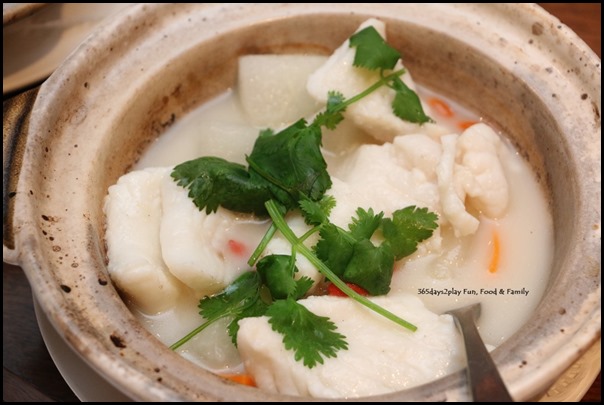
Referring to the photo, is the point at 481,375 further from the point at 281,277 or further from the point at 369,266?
the point at 281,277

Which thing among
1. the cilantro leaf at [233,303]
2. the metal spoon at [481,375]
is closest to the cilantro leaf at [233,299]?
the cilantro leaf at [233,303]

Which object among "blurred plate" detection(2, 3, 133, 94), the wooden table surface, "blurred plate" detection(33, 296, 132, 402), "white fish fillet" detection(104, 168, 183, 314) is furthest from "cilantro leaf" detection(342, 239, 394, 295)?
"blurred plate" detection(2, 3, 133, 94)

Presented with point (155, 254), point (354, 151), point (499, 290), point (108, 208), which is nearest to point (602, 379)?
point (499, 290)

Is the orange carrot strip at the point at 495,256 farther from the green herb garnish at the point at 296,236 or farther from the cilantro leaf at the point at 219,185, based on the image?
the cilantro leaf at the point at 219,185

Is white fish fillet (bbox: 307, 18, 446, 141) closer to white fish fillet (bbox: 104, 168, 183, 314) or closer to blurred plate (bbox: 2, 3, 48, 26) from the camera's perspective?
white fish fillet (bbox: 104, 168, 183, 314)

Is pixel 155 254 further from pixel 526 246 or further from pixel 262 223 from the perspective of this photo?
pixel 526 246
